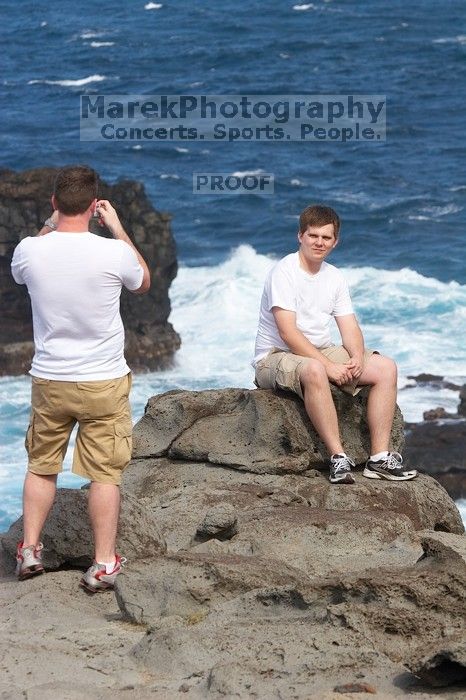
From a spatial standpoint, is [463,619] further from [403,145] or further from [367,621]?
[403,145]

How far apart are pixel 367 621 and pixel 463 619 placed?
415 mm

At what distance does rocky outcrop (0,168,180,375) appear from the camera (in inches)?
1375

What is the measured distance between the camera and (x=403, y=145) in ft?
172

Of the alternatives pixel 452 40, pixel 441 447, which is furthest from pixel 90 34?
pixel 441 447

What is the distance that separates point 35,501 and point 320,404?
2.26 m

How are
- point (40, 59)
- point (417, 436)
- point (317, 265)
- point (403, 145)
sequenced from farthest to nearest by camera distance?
point (40, 59) → point (403, 145) → point (417, 436) → point (317, 265)

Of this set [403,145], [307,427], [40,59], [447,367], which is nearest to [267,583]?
[307,427]

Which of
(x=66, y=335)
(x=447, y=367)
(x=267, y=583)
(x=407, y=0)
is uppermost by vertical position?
(x=407, y=0)

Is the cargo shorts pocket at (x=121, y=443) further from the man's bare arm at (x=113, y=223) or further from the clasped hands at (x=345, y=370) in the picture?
the clasped hands at (x=345, y=370)

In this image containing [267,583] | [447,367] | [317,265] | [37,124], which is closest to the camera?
[267,583]

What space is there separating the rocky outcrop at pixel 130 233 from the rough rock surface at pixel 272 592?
26071 millimetres

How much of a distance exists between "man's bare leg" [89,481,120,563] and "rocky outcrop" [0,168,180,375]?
27.8m

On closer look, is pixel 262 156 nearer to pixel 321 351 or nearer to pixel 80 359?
pixel 321 351

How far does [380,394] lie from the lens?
8.84 meters
